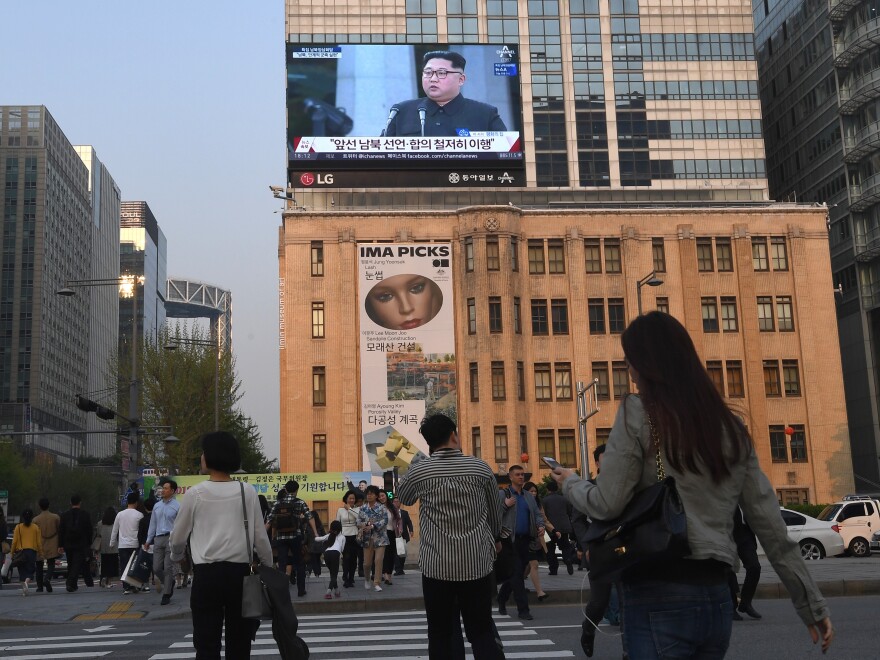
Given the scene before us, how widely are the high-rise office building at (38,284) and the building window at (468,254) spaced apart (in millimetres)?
77801

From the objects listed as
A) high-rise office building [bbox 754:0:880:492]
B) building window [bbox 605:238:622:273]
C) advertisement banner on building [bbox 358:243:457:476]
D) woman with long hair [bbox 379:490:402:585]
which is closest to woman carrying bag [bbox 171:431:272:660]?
woman with long hair [bbox 379:490:402:585]

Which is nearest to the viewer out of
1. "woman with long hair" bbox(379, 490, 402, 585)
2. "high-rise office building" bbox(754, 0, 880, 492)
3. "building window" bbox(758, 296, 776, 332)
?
"woman with long hair" bbox(379, 490, 402, 585)

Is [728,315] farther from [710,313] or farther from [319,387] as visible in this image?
[319,387]

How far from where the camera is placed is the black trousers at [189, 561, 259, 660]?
6410 mm

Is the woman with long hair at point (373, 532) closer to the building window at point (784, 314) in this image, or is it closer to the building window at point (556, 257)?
the building window at point (556, 257)

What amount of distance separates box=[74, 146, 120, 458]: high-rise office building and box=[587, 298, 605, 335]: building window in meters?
99.9

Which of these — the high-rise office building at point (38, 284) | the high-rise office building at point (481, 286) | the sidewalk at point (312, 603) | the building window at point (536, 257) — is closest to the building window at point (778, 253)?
the high-rise office building at point (481, 286)

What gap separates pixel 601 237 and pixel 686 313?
6.18 meters

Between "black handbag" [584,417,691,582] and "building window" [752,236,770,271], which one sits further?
"building window" [752,236,770,271]

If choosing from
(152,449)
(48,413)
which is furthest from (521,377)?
(48,413)

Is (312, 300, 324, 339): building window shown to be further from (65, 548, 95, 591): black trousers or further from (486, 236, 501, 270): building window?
(65, 548, 95, 591): black trousers

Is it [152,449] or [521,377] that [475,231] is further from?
[152,449]

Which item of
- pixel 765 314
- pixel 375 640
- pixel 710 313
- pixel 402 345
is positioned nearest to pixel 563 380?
pixel 402 345

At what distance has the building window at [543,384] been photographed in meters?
54.6
